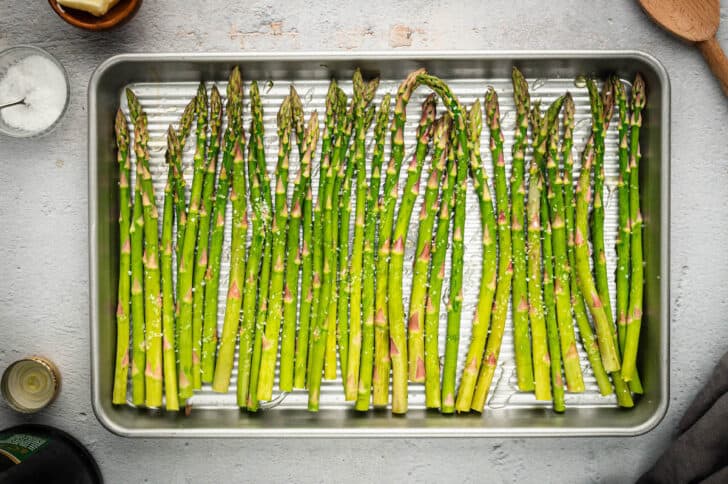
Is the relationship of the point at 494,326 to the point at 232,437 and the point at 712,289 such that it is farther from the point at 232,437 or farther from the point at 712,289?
the point at 232,437

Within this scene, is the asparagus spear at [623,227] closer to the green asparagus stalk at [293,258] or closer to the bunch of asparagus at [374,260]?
the bunch of asparagus at [374,260]

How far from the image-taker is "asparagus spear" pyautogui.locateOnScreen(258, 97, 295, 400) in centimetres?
139

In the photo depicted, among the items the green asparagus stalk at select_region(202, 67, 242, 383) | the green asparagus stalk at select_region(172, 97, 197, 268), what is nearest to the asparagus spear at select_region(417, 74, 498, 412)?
the green asparagus stalk at select_region(202, 67, 242, 383)

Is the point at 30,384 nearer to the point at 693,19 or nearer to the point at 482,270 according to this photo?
the point at 482,270

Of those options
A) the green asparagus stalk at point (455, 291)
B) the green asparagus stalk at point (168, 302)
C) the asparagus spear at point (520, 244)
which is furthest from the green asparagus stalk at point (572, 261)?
the green asparagus stalk at point (168, 302)

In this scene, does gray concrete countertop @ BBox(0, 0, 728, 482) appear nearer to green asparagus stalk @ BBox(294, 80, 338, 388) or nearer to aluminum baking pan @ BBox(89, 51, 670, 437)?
aluminum baking pan @ BBox(89, 51, 670, 437)

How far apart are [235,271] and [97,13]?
71 centimetres

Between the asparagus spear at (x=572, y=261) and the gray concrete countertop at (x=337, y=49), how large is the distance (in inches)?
6.8

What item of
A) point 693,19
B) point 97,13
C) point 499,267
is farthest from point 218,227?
point 693,19

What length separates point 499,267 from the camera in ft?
4.62

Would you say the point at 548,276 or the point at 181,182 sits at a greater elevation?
the point at 181,182

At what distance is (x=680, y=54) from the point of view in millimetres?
1461

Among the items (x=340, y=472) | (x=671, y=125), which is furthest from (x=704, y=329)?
(x=340, y=472)

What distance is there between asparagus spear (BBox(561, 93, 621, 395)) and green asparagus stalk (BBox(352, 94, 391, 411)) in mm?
461
